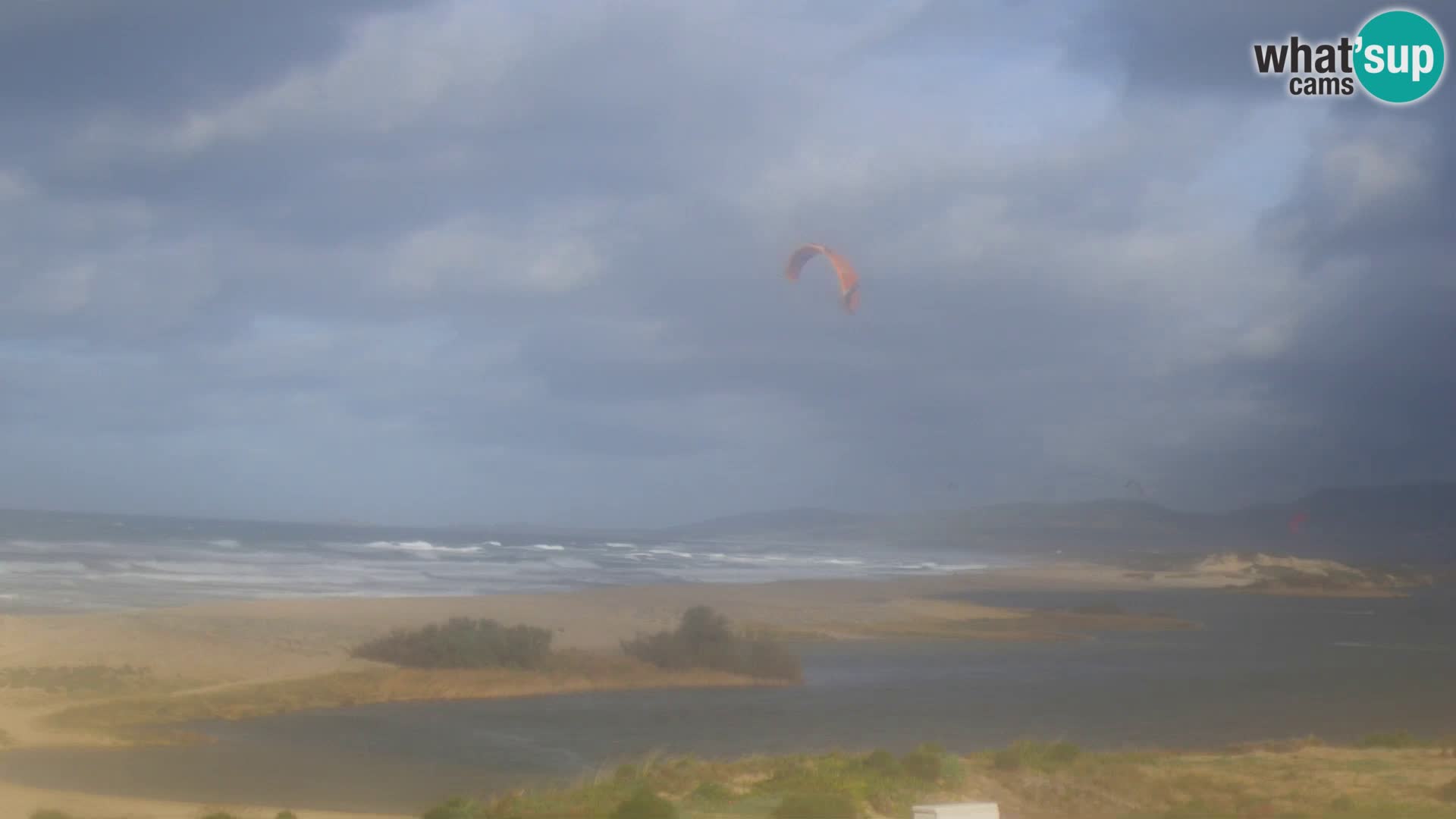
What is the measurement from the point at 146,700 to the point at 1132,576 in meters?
73.6

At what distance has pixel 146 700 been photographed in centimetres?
2291

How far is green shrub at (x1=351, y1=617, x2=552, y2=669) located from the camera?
29.3m

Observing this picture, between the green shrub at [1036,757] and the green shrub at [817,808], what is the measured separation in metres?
4.07

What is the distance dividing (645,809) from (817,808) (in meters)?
1.84

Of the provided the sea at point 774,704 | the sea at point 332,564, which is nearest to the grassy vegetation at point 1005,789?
the sea at point 774,704

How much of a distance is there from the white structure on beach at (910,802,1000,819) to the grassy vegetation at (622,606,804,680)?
69.7 ft

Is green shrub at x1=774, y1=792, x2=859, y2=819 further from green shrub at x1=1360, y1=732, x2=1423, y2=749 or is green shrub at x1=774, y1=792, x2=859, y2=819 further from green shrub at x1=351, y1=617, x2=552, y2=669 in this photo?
green shrub at x1=351, y1=617, x2=552, y2=669

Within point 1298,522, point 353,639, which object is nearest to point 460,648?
point 353,639

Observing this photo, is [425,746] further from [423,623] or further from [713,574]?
[713,574]

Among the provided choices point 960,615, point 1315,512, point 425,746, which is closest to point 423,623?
point 425,746

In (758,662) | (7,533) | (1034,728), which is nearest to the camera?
(1034,728)

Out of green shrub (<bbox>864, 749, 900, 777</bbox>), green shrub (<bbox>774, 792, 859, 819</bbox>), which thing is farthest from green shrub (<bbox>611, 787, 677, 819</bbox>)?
green shrub (<bbox>864, 749, 900, 777</bbox>)

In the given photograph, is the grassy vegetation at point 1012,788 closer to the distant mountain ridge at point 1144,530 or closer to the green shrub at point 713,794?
the green shrub at point 713,794

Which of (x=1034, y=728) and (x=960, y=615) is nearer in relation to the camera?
(x=1034, y=728)
